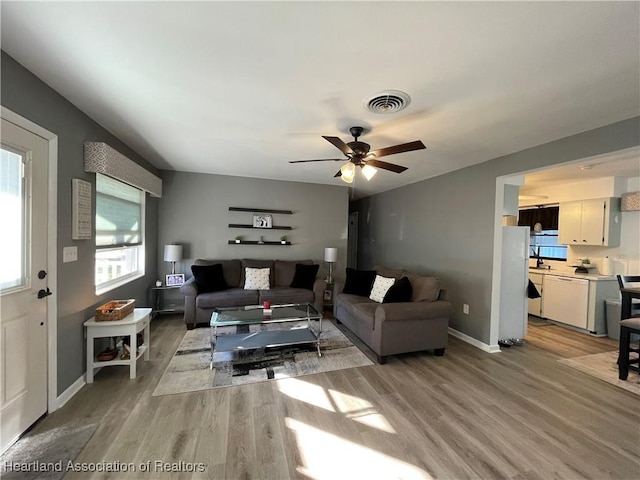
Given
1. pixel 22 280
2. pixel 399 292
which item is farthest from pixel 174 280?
pixel 399 292

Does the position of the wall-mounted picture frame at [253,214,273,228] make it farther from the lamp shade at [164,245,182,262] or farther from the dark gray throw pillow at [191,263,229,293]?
the lamp shade at [164,245,182,262]

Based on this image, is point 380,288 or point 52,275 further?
point 380,288

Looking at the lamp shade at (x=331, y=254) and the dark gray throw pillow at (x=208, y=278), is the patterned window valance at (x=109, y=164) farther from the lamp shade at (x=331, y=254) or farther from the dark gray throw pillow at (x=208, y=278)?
the lamp shade at (x=331, y=254)

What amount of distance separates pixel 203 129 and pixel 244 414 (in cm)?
259

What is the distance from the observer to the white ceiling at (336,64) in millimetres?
1213

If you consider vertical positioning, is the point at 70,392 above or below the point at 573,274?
below

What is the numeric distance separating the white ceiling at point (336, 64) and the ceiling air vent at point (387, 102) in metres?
0.06

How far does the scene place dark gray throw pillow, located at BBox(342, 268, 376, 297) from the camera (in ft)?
12.7

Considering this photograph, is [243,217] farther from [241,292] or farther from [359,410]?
[359,410]

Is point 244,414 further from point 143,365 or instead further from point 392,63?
point 392,63

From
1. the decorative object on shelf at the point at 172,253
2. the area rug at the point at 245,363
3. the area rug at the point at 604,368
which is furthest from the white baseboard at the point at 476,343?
the decorative object on shelf at the point at 172,253

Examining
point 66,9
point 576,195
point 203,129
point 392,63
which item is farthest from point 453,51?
point 576,195

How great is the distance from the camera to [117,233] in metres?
3.08

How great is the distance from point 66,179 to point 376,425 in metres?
3.04
